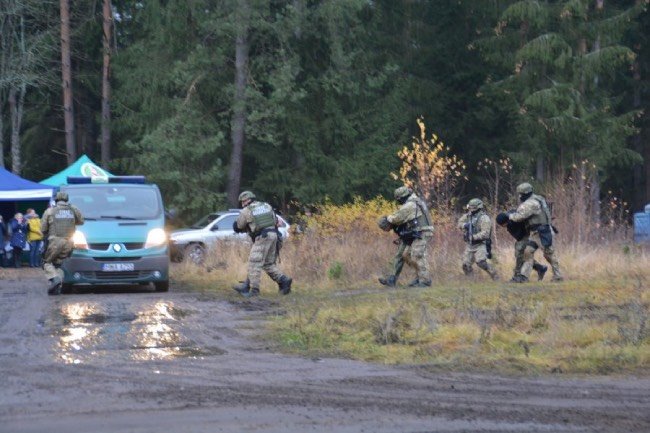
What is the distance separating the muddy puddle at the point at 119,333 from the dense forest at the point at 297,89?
1987 cm

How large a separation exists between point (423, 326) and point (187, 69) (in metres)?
25.0

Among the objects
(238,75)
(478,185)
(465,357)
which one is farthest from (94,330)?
(478,185)

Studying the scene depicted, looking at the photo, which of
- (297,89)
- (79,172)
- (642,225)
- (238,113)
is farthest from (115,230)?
(297,89)

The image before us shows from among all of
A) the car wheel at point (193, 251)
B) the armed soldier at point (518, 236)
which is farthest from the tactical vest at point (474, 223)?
the car wheel at point (193, 251)

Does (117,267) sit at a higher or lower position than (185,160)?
lower

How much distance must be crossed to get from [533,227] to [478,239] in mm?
1255

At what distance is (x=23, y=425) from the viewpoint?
7.22 meters

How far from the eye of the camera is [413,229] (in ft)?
53.8

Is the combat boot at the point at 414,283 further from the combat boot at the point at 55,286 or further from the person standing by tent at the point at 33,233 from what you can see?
the person standing by tent at the point at 33,233

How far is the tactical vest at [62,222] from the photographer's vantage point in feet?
56.2

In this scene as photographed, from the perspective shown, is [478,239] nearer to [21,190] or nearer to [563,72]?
[21,190]

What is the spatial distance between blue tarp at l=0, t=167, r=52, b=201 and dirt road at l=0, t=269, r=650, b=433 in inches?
624

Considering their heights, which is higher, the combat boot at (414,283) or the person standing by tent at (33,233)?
the person standing by tent at (33,233)

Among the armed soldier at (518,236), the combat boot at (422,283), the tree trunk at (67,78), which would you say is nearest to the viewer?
the combat boot at (422,283)
